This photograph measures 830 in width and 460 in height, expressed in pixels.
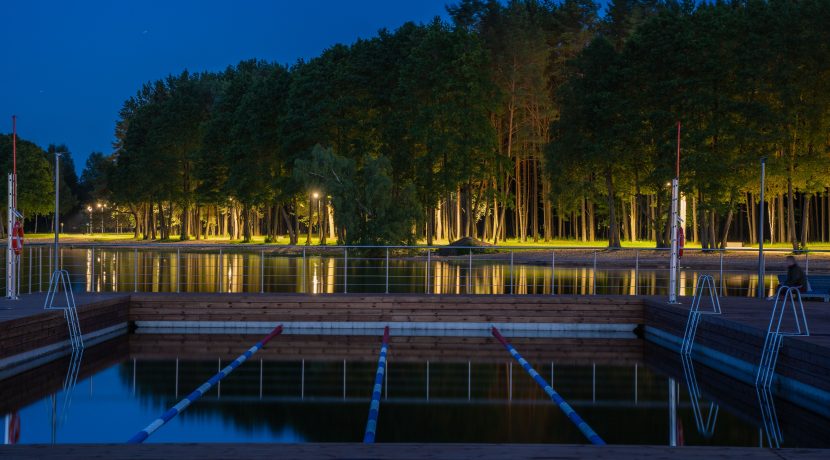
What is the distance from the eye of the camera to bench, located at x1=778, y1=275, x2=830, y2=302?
19122mm

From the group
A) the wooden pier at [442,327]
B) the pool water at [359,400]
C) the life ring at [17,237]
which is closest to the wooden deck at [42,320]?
the wooden pier at [442,327]

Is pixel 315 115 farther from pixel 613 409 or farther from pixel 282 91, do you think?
pixel 613 409

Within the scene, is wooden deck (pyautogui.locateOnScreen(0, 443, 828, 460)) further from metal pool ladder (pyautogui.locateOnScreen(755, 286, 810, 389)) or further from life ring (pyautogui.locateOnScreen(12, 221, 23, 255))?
life ring (pyautogui.locateOnScreen(12, 221, 23, 255))

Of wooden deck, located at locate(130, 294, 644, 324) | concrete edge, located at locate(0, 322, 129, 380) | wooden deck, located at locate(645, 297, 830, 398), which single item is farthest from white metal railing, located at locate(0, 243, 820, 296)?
concrete edge, located at locate(0, 322, 129, 380)

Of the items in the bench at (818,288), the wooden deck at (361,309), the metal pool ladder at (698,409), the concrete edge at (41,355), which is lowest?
the metal pool ladder at (698,409)

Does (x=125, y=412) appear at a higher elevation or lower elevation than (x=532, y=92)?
lower

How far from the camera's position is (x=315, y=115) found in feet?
217

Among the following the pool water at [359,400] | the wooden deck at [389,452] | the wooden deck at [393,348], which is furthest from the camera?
the wooden deck at [393,348]

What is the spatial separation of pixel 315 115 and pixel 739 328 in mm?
54525

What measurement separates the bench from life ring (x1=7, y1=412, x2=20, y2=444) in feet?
51.8

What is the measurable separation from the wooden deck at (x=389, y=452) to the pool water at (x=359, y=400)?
2.76m

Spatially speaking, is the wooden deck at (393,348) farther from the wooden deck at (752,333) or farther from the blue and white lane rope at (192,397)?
the wooden deck at (752,333)

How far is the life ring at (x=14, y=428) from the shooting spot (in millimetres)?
9938

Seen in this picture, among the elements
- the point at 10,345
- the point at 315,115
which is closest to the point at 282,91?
→ the point at 315,115
